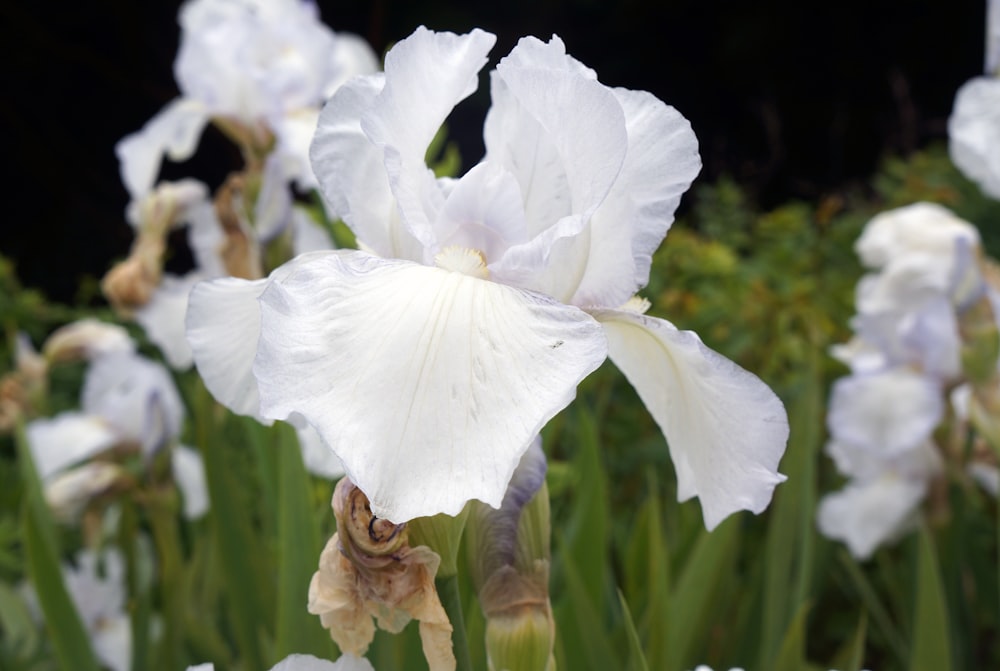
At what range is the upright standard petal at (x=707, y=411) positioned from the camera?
1.79 ft

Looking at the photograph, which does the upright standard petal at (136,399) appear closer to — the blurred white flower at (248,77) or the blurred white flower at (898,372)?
the blurred white flower at (248,77)

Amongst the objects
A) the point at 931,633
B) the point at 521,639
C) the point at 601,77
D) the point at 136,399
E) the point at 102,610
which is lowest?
the point at 601,77

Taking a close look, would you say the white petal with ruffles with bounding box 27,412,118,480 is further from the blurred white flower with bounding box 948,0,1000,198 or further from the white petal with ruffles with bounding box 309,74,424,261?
the blurred white flower with bounding box 948,0,1000,198

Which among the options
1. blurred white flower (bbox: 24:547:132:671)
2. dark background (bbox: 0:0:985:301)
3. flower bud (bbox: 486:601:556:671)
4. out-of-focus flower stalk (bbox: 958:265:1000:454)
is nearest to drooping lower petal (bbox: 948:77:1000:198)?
out-of-focus flower stalk (bbox: 958:265:1000:454)

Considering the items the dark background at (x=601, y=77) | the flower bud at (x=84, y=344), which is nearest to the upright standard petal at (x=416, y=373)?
the flower bud at (x=84, y=344)

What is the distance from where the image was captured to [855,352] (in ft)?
5.00

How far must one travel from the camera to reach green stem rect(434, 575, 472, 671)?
0.54 m

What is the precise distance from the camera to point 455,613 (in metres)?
0.55

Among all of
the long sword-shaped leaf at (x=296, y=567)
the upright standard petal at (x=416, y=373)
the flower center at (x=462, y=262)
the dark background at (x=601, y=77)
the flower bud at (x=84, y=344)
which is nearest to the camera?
the upright standard petal at (x=416, y=373)

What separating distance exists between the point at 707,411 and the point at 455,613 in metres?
0.17

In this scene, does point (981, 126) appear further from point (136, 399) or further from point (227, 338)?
point (136, 399)

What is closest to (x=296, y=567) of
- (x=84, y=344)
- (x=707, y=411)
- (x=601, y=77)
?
(x=707, y=411)

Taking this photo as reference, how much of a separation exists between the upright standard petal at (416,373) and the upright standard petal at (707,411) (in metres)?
0.09

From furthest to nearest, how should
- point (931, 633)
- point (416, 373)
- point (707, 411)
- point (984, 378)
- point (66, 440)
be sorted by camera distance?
point (66, 440) → point (984, 378) → point (931, 633) → point (707, 411) → point (416, 373)
